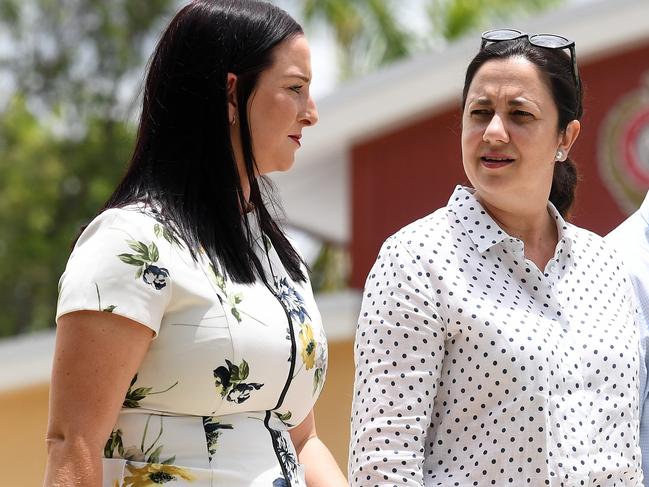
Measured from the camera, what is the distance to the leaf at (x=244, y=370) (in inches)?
111

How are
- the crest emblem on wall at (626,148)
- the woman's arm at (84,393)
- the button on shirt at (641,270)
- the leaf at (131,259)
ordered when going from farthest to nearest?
the crest emblem on wall at (626,148) < the button on shirt at (641,270) < the leaf at (131,259) < the woman's arm at (84,393)

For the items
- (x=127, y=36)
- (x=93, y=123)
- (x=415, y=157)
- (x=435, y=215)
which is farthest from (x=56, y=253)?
(x=435, y=215)

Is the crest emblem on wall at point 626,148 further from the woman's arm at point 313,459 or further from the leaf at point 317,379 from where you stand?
the leaf at point 317,379

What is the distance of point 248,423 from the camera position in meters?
2.89

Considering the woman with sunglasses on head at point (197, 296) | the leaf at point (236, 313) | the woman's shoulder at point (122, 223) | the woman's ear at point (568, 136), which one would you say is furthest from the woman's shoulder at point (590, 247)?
the woman's shoulder at point (122, 223)

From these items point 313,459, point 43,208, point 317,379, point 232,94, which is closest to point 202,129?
point 232,94

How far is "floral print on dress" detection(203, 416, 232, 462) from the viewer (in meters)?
2.81

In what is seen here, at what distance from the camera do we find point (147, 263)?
2.77 metres

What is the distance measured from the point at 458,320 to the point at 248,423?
1.68ft

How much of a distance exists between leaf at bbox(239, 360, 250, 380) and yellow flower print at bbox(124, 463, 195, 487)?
0.22 m

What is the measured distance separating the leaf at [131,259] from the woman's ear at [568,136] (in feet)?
3.76

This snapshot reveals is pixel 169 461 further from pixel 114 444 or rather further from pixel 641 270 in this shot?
pixel 641 270

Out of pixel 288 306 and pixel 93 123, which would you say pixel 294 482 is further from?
pixel 93 123

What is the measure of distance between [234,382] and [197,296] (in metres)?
0.19
